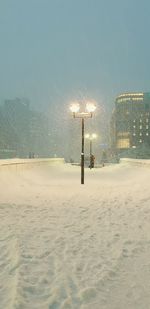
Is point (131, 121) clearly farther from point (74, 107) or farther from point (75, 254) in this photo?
point (75, 254)

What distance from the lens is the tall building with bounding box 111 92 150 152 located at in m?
172

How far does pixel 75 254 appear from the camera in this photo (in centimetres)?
716

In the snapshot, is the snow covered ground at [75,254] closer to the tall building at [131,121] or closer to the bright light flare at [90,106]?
the bright light flare at [90,106]

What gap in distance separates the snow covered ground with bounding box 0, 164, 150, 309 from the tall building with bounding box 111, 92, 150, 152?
158 m

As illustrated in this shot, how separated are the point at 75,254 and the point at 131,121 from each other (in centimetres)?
17155

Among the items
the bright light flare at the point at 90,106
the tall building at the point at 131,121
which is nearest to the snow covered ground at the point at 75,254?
the bright light flare at the point at 90,106

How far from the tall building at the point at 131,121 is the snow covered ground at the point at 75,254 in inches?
6205

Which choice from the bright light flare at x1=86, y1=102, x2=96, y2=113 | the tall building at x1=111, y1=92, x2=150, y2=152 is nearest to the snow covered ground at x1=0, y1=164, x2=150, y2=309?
the bright light flare at x1=86, y1=102, x2=96, y2=113

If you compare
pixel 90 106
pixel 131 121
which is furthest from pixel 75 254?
pixel 131 121

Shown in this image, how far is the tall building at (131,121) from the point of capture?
563ft

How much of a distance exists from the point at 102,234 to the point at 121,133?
172782 millimetres

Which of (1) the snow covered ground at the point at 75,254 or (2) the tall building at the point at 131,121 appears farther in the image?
(2) the tall building at the point at 131,121

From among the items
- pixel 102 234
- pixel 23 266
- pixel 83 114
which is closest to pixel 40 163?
pixel 83 114

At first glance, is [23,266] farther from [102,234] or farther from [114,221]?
[114,221]
